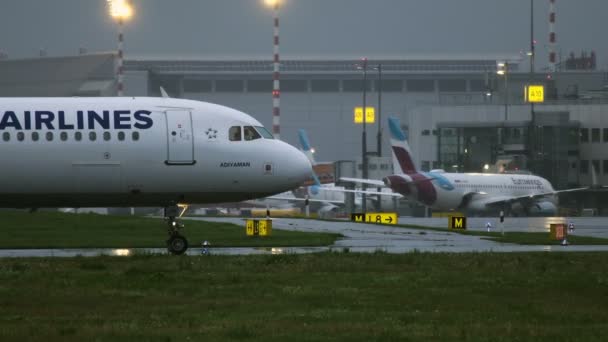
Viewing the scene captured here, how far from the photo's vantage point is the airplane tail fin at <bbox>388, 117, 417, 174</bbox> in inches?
3632

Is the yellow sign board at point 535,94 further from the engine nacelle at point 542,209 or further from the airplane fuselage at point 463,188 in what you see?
the engine nacelle at point 542,209

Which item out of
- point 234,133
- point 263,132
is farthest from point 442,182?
point 234,133

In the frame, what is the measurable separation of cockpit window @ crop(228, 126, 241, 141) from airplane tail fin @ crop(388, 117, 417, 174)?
191 ft

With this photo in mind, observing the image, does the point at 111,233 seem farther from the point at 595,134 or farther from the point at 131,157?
the point at 595,134

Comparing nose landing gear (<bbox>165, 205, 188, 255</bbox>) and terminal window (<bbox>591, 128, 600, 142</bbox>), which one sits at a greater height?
terminal window (<bbox>591, 128, 600, 142</bbox>)

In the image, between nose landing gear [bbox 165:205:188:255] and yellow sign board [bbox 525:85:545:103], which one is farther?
yellow sign board [bbox 525:85:545:103]

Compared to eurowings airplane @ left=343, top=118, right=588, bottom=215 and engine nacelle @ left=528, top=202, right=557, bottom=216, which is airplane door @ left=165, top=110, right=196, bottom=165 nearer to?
eurowings airplane @ left=343, top=118, right=588, bottom=215

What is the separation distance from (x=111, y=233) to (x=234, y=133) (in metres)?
11.4

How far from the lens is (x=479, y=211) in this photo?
90938mm

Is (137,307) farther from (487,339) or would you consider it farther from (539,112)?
(539,112)

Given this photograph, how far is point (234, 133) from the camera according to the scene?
3459 centimetres

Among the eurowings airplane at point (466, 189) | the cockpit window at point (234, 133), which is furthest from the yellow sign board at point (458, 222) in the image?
the eurowings airplane at point (466, 189)

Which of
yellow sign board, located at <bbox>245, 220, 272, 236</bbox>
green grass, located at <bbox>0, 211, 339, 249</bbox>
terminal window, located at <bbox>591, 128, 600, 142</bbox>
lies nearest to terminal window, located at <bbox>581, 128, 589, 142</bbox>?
terminal window, located at <bbox>591, 128, 600, 142</bbox>

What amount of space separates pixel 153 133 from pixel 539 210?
61.5m
